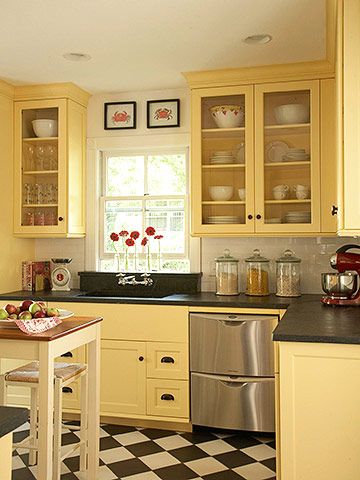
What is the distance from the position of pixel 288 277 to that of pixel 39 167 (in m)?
2.20

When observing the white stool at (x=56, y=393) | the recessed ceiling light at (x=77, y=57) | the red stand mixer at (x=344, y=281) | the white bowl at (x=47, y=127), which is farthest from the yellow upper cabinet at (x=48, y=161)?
the red stand mixer at (x=344, y=281)

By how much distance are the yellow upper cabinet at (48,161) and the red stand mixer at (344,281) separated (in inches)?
83.4

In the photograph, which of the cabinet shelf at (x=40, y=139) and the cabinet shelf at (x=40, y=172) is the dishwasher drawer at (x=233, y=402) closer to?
the cabinet shelf at (x=40, y=172)

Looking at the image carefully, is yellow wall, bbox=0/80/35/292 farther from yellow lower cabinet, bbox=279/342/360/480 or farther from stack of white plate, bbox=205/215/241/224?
yellow lower cabinet, bbox=279/342/360/480

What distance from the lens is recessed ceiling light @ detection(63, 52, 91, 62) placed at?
11.9 ft

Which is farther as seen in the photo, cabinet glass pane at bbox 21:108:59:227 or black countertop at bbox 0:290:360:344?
cabinet glass pane at bbox 21:108:59:227

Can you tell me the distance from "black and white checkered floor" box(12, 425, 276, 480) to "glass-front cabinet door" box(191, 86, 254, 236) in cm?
147

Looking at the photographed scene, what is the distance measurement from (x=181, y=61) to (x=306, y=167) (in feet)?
3.82

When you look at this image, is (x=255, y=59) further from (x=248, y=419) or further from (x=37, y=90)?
(x=248, y=419)

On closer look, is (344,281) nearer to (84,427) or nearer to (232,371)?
(232,371)

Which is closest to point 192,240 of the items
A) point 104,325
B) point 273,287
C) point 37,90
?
point 273,287

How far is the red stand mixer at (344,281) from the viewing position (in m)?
3.26

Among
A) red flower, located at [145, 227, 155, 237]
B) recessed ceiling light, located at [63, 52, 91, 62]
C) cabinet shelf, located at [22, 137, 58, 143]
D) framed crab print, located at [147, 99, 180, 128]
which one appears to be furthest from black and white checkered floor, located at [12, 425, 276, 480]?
recessed ceiling light, located at [63, 52, 91, 62]

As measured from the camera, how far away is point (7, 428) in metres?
1.28
